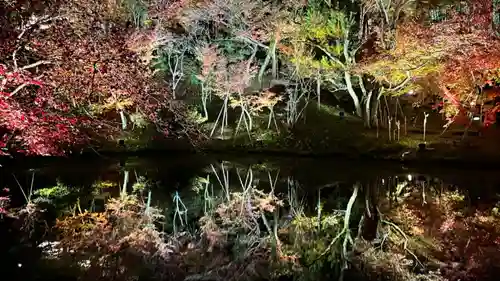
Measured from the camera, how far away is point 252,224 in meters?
12.0

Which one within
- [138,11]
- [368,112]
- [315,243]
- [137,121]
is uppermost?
[138,11]

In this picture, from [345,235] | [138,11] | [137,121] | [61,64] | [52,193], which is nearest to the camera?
[61,64]

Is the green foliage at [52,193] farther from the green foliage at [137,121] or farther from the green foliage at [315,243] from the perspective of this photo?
the green foliage at [137,121]

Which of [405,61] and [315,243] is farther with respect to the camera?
[405,61]

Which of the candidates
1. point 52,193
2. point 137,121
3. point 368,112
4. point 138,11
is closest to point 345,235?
point 52,193

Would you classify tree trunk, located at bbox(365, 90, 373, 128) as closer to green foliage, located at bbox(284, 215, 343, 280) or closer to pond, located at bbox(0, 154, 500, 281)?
pond, located at bbox(0, 154, 500, 281)

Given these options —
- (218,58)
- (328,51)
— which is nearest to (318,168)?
(328,51)

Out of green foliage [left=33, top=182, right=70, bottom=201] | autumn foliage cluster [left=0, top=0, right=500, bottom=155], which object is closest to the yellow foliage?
autumn foliage cluster [left=0, top=0, right=500, bottom=155]

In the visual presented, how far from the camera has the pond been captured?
866 cm

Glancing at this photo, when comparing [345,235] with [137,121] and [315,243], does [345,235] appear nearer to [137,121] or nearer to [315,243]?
[315,243]

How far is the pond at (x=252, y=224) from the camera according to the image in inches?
341

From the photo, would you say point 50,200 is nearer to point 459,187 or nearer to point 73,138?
point 73,138

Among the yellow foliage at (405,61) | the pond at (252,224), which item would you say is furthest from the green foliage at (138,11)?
the yellow foliage at (405,61)

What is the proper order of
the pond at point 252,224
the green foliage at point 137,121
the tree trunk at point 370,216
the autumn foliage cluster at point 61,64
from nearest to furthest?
the autumn foliage cluster at point 61,64, the pond at point 252,224, the tree trunk at point 370,216, the green foliage at point 137,121
